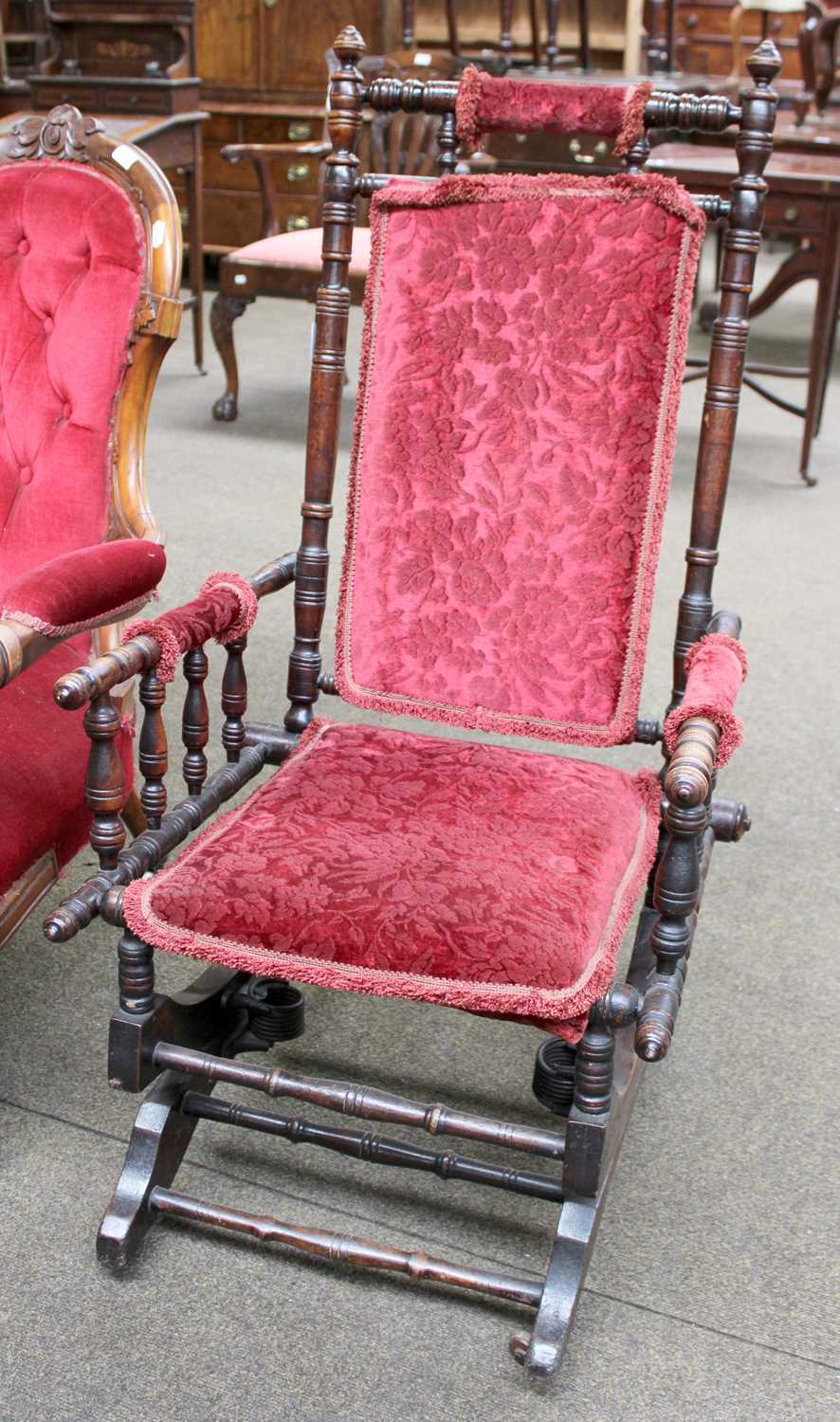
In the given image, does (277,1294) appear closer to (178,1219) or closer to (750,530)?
(178,1219)

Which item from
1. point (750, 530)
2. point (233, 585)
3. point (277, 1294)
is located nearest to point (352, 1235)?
point (277, 1294)

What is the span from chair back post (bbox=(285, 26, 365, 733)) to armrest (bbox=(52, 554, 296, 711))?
4cm

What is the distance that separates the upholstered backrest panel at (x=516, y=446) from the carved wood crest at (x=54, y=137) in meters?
0.53

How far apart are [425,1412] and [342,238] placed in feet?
4.55

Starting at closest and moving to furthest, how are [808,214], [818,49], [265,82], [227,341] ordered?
[808,214]
[227,341]
[818,49]
[265,82]

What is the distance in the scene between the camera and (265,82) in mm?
6844

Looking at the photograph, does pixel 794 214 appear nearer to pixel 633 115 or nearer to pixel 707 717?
pixel 633 115

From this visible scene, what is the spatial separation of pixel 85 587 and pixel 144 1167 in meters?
0.69

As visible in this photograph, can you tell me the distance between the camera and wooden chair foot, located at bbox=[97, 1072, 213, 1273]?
1634mm

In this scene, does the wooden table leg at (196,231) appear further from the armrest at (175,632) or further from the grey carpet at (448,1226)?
the armrest at (175,632)

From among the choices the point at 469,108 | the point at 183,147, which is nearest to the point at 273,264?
the point at 183,147

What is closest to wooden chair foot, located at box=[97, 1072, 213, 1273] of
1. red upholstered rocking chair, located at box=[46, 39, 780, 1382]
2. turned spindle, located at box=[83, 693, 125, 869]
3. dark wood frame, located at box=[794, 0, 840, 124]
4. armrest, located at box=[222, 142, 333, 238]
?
red upholstered rocking chair, located at box=[46, 39, 780, 1382]

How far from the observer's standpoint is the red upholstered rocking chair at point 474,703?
4.91ft

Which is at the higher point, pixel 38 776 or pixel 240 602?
pixel 240 602
